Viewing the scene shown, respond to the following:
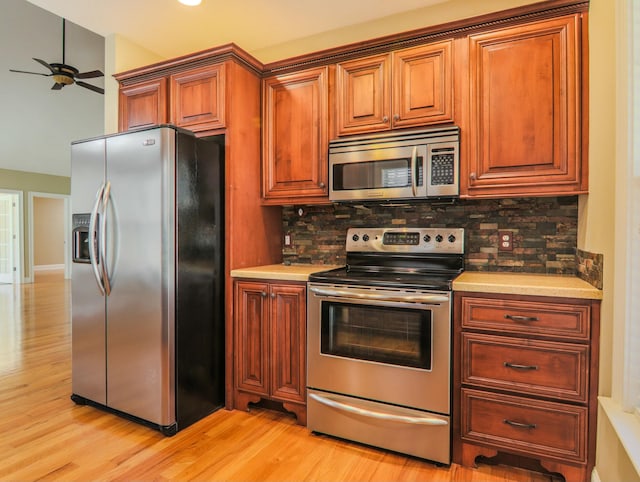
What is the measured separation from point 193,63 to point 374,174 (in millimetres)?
1454

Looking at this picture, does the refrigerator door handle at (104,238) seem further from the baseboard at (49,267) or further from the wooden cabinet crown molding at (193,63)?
the baseboard at (49,267)

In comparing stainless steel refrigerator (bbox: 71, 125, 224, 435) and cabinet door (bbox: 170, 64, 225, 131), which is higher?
cabinet door (bbox: 170, 64, 225, 131)

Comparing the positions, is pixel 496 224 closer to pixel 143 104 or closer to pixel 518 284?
pixel 518 284

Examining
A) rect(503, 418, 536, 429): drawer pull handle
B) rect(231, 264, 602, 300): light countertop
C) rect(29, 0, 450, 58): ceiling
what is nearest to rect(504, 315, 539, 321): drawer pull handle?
rect(231, 264, 602, 300): light countertop

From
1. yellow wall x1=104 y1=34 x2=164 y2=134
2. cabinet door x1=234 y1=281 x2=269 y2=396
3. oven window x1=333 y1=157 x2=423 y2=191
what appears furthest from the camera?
yellow wall x1=104 y1=34 x2=164 y2=134

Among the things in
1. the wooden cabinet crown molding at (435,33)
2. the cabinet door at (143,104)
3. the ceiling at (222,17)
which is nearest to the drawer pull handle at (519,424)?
the wooden cabinet crown molding at (435,33)

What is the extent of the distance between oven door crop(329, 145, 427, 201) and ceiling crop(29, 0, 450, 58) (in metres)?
1.06

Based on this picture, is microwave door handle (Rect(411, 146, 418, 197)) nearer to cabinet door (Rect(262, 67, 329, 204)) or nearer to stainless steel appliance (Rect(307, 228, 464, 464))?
stainless steel appliance (Rect(307, 228, 464, 464))

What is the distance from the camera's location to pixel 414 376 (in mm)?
2016

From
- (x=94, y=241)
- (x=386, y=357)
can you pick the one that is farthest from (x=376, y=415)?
(x=94, y=241)

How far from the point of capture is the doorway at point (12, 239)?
27.5ft

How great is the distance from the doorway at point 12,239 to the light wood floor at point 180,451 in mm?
6848

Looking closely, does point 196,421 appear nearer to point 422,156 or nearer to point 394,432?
point 394,432

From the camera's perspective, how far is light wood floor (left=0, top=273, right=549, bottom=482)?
1.90m
